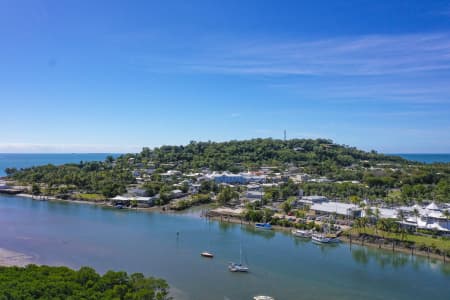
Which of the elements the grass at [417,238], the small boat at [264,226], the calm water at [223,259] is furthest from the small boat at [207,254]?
the grass at [417,238]

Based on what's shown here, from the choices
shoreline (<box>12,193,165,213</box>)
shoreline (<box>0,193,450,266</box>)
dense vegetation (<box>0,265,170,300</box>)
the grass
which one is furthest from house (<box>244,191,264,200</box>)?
dense vegetation (<box>0,265,170,300</box>)

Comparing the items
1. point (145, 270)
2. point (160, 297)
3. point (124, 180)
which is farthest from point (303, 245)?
point (124, 180)

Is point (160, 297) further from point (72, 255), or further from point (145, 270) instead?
point (72, 255)

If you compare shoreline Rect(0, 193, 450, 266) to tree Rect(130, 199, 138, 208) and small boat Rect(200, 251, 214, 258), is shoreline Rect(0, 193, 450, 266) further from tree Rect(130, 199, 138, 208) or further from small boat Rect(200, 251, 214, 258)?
small boat Rect(200, 251, 214, 258)

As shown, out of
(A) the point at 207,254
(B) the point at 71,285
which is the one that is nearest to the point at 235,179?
(A) the point at 207,254

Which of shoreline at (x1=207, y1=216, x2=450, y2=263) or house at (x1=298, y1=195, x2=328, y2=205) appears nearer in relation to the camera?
shoreline at (x1=207, y1=216, x2=450, y2=263)
